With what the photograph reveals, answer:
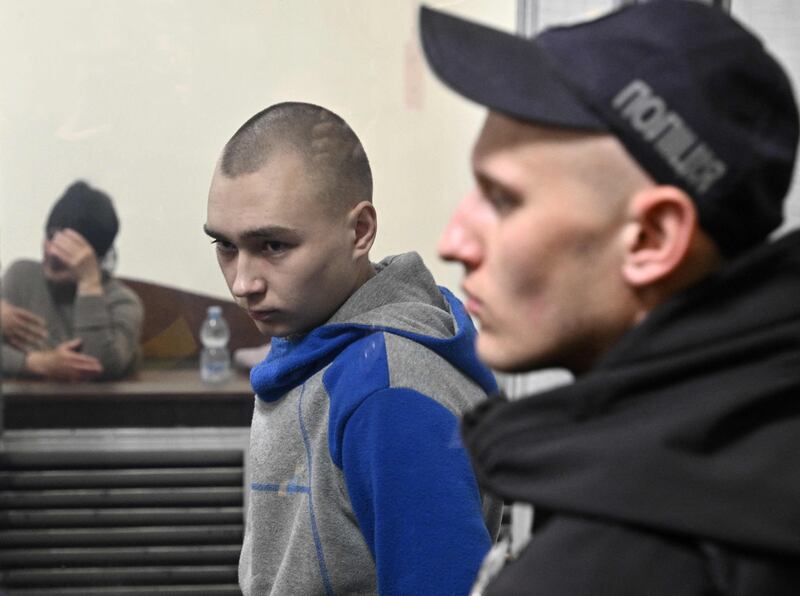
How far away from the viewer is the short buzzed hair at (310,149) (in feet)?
5.05

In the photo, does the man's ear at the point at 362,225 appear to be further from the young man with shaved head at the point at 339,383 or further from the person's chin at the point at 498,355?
the person's chin at the point at 498,355

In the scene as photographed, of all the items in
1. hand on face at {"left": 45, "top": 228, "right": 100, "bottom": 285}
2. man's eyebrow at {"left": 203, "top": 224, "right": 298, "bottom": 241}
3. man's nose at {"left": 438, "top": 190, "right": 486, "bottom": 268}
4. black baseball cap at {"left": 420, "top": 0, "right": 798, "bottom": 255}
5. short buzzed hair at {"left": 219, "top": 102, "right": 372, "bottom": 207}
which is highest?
black baseball cap at {"left": 420, "top": 0, "right": 798, "bottom": 255}

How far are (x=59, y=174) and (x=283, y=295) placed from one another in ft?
4.48

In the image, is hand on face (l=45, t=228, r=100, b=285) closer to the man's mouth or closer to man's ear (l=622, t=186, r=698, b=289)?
the man's mouth

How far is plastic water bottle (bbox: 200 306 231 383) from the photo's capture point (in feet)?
8.71

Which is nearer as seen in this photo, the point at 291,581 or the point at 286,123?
the point at 291,581

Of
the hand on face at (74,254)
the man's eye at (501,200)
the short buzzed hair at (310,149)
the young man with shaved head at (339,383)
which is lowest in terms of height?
the hand on face at (74,254)

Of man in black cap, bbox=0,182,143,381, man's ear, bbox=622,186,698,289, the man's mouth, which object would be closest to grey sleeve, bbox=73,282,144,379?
man in black cap, bbox=0,182,143,381

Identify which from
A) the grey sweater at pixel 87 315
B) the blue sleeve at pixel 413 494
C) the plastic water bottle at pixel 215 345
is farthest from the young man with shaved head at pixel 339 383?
the grey sweater at pixel 87 315

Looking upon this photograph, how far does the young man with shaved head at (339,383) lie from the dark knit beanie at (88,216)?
118 centimetres

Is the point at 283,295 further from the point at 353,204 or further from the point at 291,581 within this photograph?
the point at 291,581

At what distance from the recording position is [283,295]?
150cm

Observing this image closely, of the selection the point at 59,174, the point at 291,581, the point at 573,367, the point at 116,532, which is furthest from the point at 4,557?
the point at 573,367

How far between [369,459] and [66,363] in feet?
5.00
